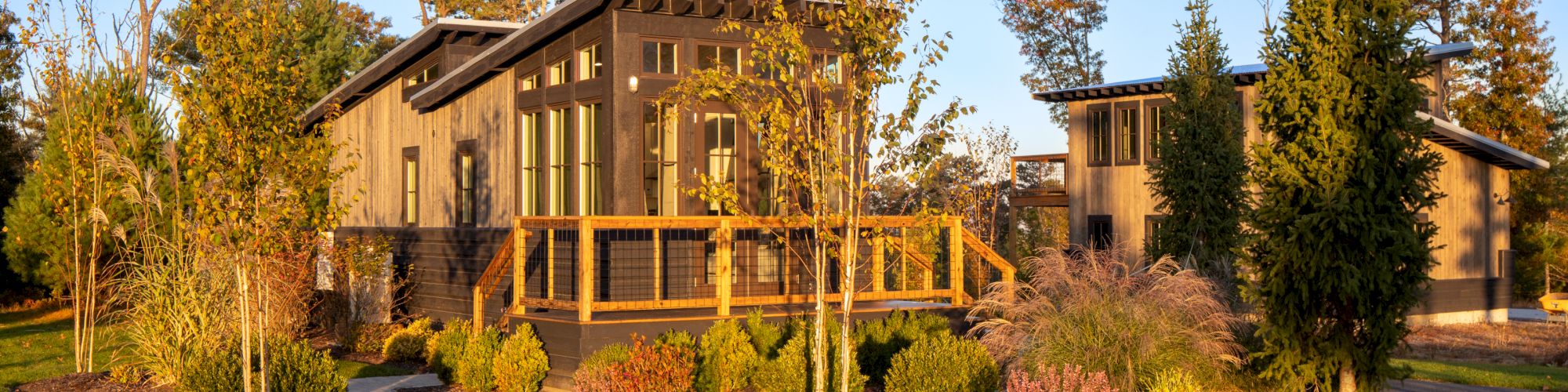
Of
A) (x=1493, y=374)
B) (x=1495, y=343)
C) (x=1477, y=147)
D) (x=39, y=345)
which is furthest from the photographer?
(x=1477, y=147)

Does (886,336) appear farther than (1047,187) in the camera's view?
No

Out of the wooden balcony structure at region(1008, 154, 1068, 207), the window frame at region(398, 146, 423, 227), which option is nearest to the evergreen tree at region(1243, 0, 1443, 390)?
the window frame at region(398, 146, 423, 227)

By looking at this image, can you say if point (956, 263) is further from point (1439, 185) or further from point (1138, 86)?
point (1439, 185)

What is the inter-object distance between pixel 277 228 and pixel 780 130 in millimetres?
3741

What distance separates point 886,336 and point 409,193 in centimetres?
Result: 1113

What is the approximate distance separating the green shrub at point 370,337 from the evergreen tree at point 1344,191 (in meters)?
10.8

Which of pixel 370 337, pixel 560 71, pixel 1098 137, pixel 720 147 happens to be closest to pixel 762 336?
pixel 720 147

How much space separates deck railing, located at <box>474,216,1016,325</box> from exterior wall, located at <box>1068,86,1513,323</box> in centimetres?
934

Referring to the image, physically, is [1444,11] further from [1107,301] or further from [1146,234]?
[1107,301]

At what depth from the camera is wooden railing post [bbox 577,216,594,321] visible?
1221 centimetres

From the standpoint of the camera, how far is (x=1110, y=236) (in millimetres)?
24625

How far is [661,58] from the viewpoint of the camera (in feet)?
49.5

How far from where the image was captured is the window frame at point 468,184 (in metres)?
18.9

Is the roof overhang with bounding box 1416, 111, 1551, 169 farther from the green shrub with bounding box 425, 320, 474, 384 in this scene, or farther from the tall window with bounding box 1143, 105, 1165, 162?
the green shrub with bounding box 425, 320, 474, 384
